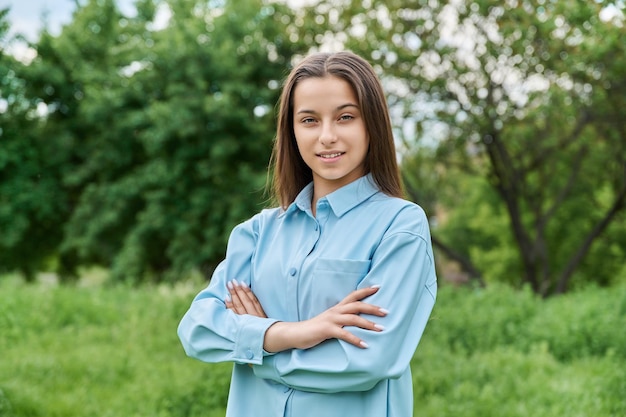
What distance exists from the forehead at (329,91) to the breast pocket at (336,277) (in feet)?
1.42

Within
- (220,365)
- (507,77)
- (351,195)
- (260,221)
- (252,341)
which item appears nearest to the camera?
(252,341)

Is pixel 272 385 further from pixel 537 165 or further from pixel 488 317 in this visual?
pixel 537 165

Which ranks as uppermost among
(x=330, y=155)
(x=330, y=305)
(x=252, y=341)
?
(x=330, y=155)

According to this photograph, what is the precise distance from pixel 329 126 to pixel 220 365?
3.53 m

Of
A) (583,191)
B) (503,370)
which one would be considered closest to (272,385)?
(503,370)

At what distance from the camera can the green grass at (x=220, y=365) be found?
14.7ft

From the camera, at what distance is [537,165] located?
525 inches

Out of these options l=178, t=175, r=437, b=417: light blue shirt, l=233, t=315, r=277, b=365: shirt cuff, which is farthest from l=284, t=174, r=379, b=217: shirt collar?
l=233, t=315, r=277, b=365: shirt cuff

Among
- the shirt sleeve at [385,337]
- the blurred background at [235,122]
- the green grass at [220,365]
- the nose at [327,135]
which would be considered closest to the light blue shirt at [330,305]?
the shirt sleeve at [385,337]

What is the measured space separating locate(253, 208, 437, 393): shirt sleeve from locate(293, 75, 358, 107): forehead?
36 cm

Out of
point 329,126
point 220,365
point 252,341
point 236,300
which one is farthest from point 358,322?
point 220,365

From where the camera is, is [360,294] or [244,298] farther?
[244,298]

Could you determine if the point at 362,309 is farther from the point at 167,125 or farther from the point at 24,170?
the point at 24,170

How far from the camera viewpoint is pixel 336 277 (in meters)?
1.81
